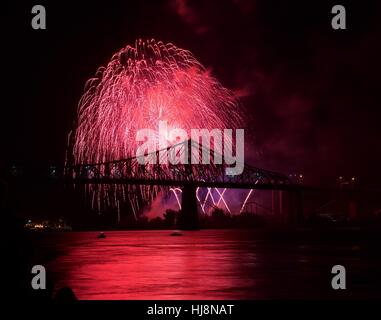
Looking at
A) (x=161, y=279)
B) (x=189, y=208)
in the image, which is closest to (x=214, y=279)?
(x=161, y=279)

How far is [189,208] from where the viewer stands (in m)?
129

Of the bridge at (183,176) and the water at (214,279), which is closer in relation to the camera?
the water at (214,279)

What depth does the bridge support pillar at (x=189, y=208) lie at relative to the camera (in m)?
129

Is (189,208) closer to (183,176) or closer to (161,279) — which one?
(183,176)

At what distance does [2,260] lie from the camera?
34.1 ft

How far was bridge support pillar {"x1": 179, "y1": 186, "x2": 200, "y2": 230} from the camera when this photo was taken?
5089 inches

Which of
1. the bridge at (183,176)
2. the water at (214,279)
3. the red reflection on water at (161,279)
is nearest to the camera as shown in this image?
the water at (214,279)

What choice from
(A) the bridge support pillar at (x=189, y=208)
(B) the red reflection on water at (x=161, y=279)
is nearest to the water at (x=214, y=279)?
(B) the red reflection on water at (x=161, y=279)

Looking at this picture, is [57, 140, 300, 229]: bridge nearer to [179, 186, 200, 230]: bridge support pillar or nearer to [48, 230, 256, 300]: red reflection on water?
[179, 186, 200, 230]: bridge support pillar

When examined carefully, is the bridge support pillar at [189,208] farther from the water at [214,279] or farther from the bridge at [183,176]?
the water at [214,279]

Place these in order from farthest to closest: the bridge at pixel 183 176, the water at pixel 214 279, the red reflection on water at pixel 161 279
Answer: the bridge at pixel 183 176 < the red reflection on water at pixel 161 279 < the water at pixel 214 279

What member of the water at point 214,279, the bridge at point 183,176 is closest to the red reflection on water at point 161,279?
the water at point 214,279
